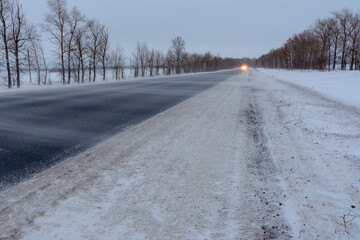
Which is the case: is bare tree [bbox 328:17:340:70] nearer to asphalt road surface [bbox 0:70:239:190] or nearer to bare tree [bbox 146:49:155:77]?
bare tree [bbox 146:49:155:77]

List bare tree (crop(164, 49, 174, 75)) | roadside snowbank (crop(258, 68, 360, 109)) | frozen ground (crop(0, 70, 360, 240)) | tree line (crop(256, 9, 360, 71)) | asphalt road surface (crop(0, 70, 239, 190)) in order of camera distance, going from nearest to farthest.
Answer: frozen ground (crop(0, 70, 360, 240)) < asphalt road surface (crop(0, 70, 239, 190)) < roadside snowbank (crop(258, 68, 360, 109)) < tree line (crop(256, 9, 360, 71)) < bare tree (crop(164, 49, 174, 75))

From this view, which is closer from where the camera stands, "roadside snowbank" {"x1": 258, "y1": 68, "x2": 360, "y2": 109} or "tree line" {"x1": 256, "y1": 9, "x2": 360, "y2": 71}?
"roadside snowbank" {"x1": 258, "y1": 68, "x2": 360, "y2": 109}

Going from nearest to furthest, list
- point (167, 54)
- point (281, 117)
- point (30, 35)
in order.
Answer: point (281, 117) → point (30, 35) → point (167, 54)

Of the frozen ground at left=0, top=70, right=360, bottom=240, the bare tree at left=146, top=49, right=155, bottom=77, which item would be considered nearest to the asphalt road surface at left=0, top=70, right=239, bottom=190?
the frozen ground at left=0, top=70, right=360, bottom=240

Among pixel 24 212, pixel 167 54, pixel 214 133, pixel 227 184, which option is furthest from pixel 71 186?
pixel 167 54

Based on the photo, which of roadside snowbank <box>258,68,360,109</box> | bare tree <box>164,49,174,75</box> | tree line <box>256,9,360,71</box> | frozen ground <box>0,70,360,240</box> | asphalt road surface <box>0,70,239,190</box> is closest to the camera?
frozen ground <box>0,70,360,240</box>

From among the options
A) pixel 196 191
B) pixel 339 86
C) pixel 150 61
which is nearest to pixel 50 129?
pixel 196 191

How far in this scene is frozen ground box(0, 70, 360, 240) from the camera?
274cm

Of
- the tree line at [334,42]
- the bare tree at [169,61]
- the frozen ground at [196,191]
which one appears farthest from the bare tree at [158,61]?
the frozen ground at [196,191]

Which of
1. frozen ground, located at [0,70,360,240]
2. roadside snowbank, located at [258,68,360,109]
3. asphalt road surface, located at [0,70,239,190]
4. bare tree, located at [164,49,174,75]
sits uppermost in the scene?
bare tree, located at [164,49,174,75]

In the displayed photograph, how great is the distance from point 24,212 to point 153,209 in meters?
1.53

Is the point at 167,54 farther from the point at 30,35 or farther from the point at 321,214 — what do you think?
the point at 321,214

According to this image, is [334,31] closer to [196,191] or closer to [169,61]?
[169,61]

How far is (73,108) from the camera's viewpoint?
10164mm
